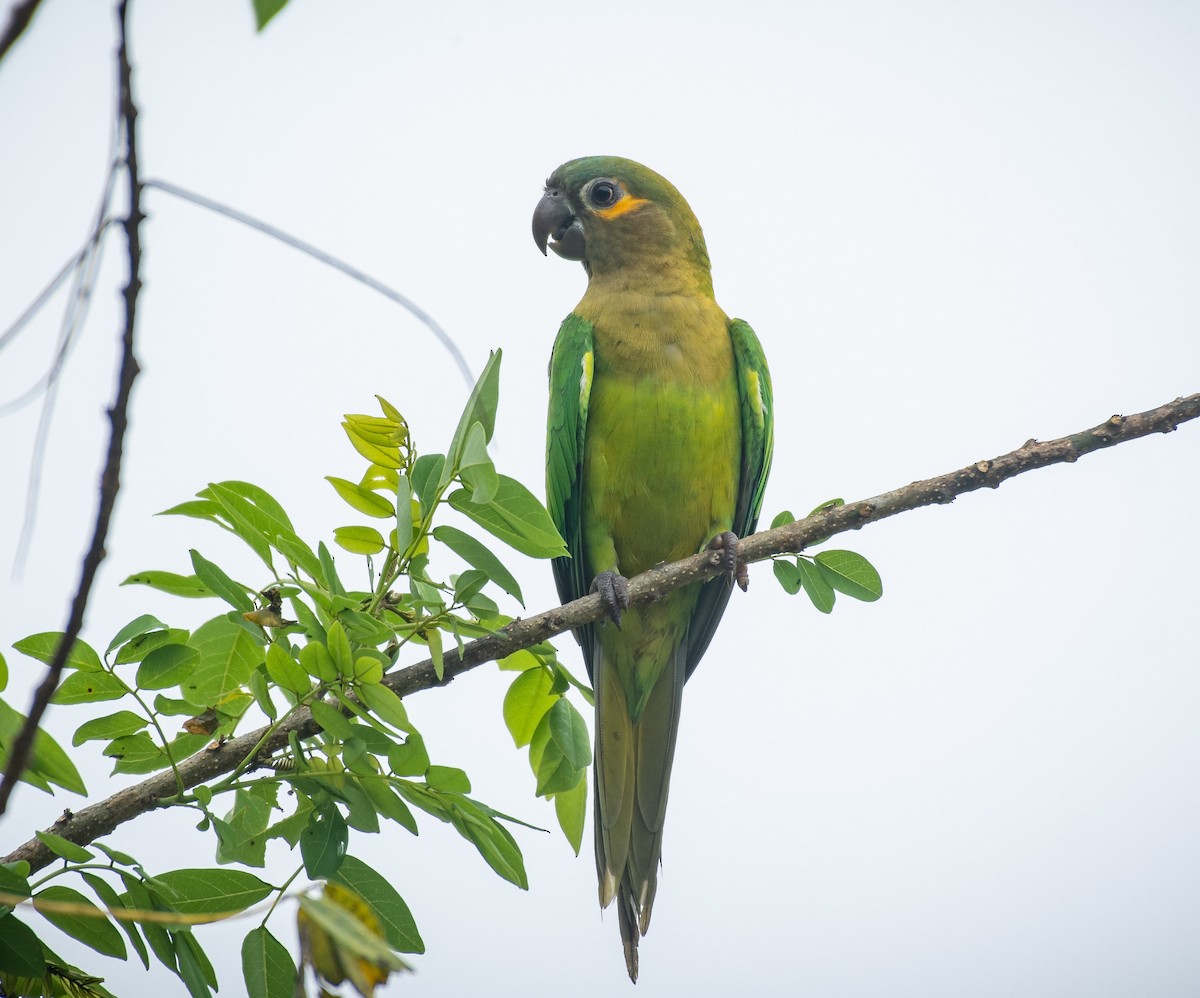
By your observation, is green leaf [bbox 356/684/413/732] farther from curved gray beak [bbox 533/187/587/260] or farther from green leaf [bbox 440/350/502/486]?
curved gray beak [bbox 533/187/587/260]

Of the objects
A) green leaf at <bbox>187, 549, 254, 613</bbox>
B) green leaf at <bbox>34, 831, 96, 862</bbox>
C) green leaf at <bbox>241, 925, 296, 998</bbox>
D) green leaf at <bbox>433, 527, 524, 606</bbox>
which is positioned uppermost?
green leaf at <bbox>433, 527, 524, 606</bbox>

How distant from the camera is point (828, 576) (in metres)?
2.60

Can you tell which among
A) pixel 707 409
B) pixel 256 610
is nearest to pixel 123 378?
pixel 256 610

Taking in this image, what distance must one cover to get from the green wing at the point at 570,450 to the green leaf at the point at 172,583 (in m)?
1.71

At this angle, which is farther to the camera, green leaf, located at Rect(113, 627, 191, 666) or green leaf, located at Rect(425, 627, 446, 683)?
green leaf, located at Rect(425, 627, 446, 683)


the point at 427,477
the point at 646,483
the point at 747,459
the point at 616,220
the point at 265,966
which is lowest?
the point at 265,966

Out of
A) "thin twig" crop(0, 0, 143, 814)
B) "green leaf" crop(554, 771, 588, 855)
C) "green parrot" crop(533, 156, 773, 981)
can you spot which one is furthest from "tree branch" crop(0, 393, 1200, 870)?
"thin twig" crop(0, 0, 143, 814)

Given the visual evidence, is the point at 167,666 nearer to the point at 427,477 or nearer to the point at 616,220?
the point at 427,477

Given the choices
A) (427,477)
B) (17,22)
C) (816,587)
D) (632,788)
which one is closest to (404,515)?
(427,477)

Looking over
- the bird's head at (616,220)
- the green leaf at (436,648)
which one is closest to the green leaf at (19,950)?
the green leaf at (436,648)

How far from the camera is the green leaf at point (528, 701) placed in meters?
2.45

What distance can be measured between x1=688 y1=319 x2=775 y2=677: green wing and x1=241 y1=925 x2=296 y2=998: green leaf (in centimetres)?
227

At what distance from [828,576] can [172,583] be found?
151 cm

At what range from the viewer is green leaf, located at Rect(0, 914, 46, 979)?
164 centimetres
